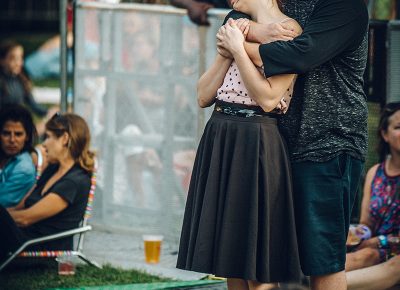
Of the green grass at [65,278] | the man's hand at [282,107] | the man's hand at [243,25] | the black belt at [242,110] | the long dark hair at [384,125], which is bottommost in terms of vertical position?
the green grass at [65,278]

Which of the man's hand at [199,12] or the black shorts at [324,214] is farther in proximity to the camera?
the man's hand at [199,12]

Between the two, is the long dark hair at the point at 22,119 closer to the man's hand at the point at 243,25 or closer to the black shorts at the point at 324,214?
the man's hand at the point at 243,25

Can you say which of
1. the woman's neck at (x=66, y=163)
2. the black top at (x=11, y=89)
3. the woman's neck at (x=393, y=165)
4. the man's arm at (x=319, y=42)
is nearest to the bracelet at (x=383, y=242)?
the woman's neck at (x=393, y=165)

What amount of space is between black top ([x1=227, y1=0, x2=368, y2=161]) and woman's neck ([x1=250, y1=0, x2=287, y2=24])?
73 mm

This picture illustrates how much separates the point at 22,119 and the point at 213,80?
3165 mm

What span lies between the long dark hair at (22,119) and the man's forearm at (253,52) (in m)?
3.33

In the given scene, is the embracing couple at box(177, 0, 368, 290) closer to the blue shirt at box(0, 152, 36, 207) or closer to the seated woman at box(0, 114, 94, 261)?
the seated woman at box(0, 114, 94, 261)

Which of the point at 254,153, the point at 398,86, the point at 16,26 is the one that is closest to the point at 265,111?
the point at 254,153

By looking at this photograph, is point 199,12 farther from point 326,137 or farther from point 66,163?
point 326,137

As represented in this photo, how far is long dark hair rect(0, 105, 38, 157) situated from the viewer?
7.29 m

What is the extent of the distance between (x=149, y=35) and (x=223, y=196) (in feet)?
11.7

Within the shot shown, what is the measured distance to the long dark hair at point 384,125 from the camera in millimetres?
6021

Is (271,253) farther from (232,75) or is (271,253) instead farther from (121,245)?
(121,245)

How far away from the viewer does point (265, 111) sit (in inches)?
169
